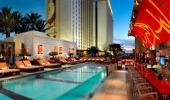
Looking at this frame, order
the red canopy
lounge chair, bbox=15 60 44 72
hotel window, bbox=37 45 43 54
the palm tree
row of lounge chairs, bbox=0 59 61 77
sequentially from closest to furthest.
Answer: the red canopy < row of lounge chairs, bbox=0 59 61 77 < lounge chair, bbox=15 60 44 72 < hotel window, bbox=37 45 43 54 < the palm tree

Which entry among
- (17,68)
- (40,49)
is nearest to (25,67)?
(17,68)

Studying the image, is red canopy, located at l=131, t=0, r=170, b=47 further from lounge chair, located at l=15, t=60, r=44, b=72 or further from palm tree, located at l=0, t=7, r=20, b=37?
palm tree, located at l=0, t=7, r=20, b=37

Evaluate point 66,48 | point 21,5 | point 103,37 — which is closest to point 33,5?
point 21,5

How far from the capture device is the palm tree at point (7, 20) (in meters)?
30.4

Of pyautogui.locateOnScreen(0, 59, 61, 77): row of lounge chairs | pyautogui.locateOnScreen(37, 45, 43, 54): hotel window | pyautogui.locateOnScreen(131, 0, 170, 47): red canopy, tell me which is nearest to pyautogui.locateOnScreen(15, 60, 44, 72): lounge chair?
pyautogui.locateOnScreen(0, 59, 61, 77): row of lounge chairs

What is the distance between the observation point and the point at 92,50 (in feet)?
194

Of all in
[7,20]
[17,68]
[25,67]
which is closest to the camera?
[17,68]

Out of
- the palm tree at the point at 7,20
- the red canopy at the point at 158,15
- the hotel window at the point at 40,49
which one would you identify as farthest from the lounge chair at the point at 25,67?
the palm tree at the point at 7,20

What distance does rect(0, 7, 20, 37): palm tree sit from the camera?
30.4 meters

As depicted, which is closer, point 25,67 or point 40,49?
point 25,67

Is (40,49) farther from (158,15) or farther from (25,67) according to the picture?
(158,15)

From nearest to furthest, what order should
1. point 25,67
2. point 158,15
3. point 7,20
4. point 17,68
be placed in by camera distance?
1. point 158,15
2. point 17,68
3. point 25,67
4. point 7,20

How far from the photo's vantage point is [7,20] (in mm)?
30375

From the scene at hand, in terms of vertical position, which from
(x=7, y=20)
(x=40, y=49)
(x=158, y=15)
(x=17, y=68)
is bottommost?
(x=17, y=68)
